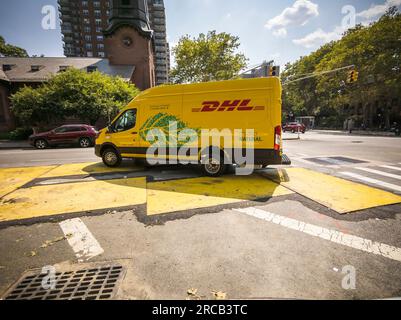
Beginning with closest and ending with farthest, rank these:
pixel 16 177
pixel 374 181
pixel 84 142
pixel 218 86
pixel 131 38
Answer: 1. pixel 374 181
2. pixel 218 86
3. pixel 16 177
4. pixel 84 142
5. pixel 131 38

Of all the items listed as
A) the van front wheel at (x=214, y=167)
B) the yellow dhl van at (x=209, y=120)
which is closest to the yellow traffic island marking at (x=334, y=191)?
the yellow dhl van at (x=209, y=120)

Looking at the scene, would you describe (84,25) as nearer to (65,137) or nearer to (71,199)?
(65,137)

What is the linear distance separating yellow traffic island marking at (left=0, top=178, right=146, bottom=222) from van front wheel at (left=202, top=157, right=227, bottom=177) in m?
2.13

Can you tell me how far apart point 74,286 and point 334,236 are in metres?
3.81

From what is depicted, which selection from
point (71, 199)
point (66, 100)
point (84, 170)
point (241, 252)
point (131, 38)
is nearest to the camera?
point (241, 252)

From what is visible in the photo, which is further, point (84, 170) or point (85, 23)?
point (85, 23)

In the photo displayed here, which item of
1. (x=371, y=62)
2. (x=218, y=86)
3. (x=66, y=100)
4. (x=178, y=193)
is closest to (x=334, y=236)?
(x=178, y=193)

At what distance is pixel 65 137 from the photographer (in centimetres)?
1627

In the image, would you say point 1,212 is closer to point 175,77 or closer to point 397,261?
point 397,261

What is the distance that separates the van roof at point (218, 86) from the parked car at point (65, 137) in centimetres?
1096

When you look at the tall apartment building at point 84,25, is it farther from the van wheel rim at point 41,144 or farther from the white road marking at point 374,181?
the white road marking at point 374,181
